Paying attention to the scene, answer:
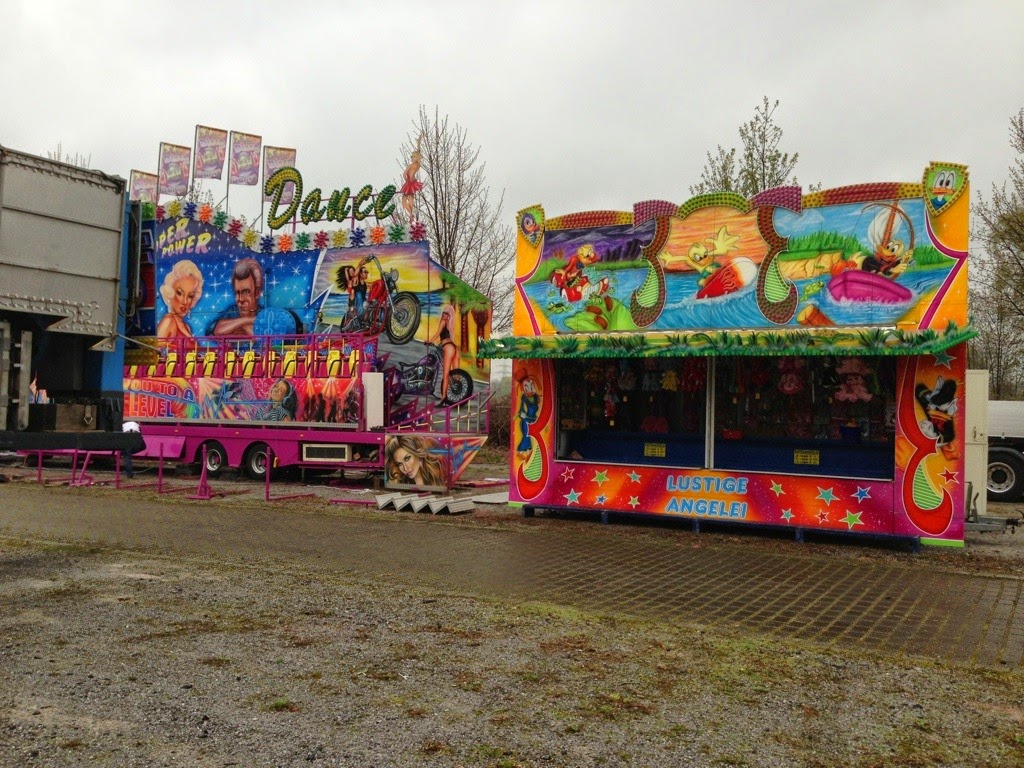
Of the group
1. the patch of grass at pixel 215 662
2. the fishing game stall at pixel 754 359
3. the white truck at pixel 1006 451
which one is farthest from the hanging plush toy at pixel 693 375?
Result: the patch of grass at pixel 215 662

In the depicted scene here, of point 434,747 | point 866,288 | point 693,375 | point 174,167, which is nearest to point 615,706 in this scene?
point 434,747

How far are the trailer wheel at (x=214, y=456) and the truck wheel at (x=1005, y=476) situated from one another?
52.4 ft

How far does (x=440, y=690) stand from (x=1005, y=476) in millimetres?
15605

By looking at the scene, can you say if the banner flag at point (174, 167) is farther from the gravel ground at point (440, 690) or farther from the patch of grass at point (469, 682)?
the patch of grass at point (469, 682)

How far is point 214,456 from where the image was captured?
20.8 metres

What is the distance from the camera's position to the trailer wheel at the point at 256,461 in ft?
65.7

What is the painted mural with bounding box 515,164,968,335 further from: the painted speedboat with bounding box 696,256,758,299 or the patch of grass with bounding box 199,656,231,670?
the patch of grass with bounding box 199,656,231,670

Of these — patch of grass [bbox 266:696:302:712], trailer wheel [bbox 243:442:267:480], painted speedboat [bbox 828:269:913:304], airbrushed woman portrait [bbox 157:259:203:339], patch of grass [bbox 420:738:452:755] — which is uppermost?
airbrushed woman portrait [bbox 157:259:203:339]

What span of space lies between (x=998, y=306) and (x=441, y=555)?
72.4ft

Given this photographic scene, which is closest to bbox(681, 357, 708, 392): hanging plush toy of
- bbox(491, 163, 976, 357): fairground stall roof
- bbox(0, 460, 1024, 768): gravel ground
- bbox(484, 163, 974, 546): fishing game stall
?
bbox(484, 163, 974, 546): fishing game stall

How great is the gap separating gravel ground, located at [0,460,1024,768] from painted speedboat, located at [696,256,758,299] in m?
6.37

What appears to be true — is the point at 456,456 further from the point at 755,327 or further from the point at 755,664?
the point at 755,664

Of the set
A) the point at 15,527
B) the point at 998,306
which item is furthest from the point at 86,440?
the point at 998,306

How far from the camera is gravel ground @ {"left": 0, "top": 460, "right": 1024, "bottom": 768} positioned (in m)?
4.61
